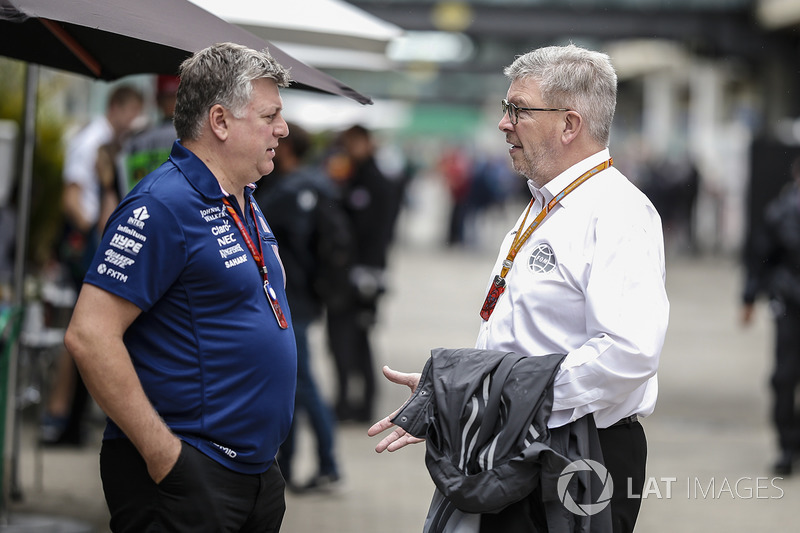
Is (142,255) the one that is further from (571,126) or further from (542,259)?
(571,126)

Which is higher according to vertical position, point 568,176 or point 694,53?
point 694,53

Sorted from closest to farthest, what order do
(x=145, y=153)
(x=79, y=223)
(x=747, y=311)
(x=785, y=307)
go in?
(x=145, y=153) → (x=785, y=307) → (x=79, y=223) → (x=747, y=311)

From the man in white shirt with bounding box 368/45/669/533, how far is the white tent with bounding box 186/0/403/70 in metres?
2.45

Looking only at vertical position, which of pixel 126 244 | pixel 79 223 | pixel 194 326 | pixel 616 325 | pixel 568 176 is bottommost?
pixel 79 223

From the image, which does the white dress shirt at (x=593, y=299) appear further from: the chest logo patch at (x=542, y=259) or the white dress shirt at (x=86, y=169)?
the white dress shirt at (x=86, y=169)

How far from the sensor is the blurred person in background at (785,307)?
702cm

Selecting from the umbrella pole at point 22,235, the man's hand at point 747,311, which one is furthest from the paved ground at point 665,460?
the man's hand at point 747,311

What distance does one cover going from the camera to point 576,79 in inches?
117

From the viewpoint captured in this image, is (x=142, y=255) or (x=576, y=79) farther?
(x=576, y=79)

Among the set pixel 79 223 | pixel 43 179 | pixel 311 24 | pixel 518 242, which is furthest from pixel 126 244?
pixel 43 179

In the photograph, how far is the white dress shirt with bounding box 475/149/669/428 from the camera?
9.00 ft

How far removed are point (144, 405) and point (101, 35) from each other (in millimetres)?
1353

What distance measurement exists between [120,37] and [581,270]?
157 centimetres

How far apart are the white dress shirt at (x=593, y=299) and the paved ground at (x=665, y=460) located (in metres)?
1.70
